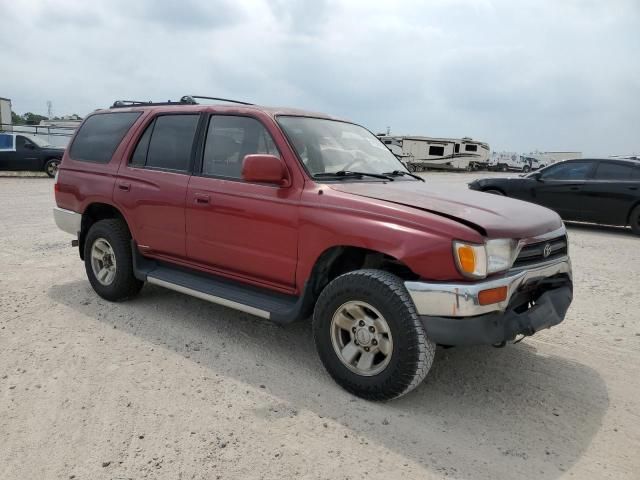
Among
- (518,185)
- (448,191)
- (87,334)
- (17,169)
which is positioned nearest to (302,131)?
(448,191)

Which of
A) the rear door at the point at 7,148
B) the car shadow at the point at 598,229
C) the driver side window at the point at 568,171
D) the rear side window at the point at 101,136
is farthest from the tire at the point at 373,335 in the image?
the rear door at the point at 7,148

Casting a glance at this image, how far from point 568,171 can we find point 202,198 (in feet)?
30.5

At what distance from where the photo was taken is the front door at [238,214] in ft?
12.1

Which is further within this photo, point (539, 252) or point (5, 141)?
point (5, 141)

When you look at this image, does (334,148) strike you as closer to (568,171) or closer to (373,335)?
(373,335)

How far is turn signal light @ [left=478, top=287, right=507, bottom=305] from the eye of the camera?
9.62 ft

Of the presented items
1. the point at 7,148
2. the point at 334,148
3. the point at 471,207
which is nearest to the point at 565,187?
the point at 334,148

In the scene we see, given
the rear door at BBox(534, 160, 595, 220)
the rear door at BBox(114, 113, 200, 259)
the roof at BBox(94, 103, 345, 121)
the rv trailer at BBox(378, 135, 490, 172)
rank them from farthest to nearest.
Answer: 1. the rv trailer at BBox(378, 135, 490, 172)
2. the rear door at BBox(534, 160, 595, 220)
3. the rear door at BBox(114, 113, 200, 259)
4. the roof at BBox(94, 103, 345, 121)

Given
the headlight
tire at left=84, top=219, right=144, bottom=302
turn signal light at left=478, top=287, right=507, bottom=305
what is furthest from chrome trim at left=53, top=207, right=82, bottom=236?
turn signal light at left=478, top=287, right=507, bottom=305

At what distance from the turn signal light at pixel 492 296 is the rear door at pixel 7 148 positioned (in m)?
19.4

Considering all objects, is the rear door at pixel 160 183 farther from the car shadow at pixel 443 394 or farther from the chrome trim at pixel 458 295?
the chrome trim at pixel 458 295

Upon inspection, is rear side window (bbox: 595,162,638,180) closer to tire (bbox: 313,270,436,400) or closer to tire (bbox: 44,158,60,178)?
tire (bbox: 313,270,436,400)

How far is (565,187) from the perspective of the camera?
35.6 feet

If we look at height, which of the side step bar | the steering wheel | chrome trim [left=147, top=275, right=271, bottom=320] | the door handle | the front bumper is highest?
the steering wheel
